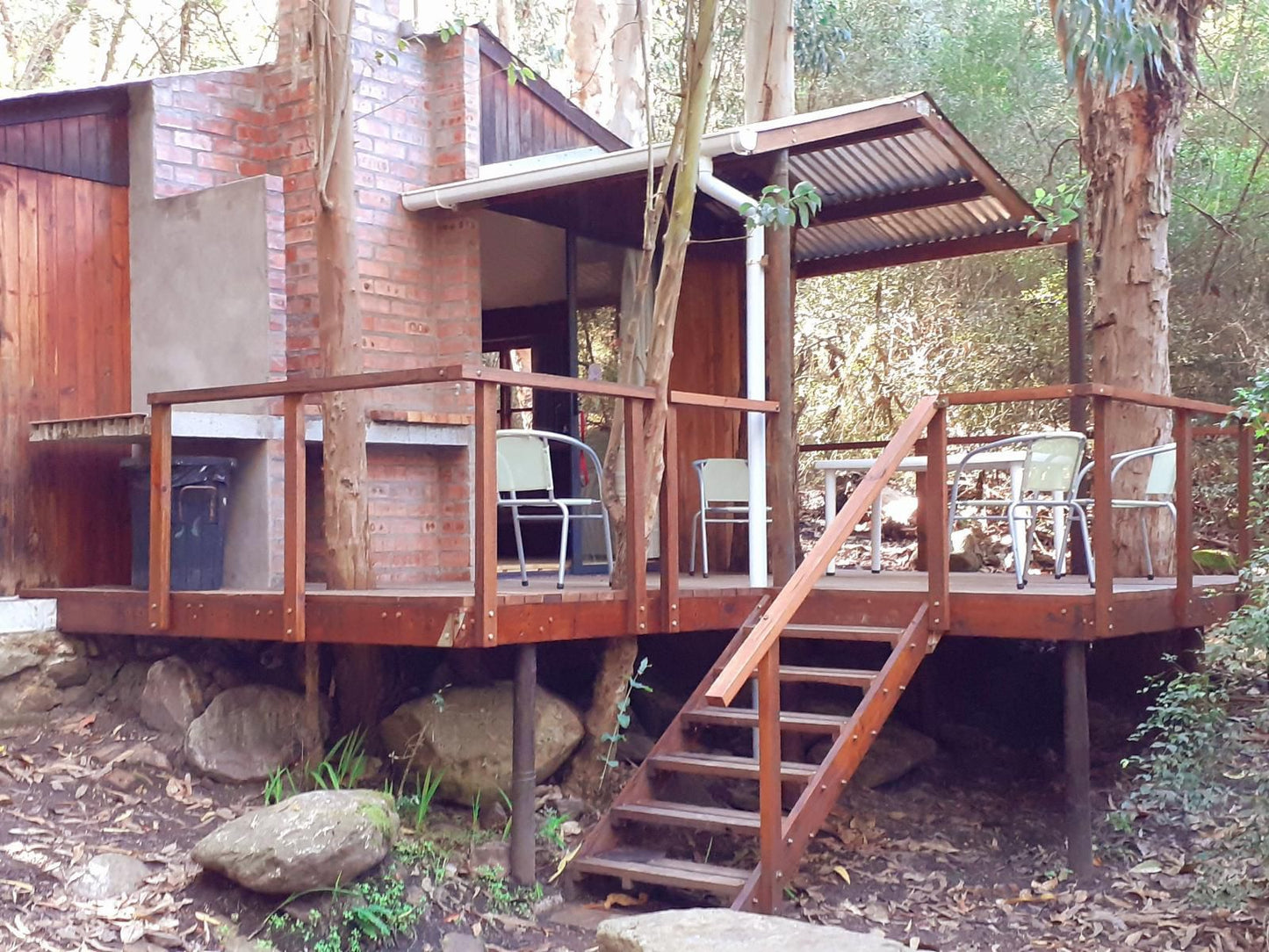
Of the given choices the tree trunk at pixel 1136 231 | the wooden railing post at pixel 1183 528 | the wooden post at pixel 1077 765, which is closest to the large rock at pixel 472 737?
the wooden post at pixel 1077 765

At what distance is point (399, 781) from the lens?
→ 20.4ft

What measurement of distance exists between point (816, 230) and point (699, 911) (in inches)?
221

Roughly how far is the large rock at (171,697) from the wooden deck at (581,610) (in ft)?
1.05

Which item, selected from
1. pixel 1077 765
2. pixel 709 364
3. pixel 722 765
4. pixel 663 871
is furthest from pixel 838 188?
pixel 663 871

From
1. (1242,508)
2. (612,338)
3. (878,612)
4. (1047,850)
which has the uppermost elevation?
(612,338)

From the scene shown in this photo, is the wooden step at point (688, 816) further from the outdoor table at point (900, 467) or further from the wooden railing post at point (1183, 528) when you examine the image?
the wooden railing post at point (1183, 528)

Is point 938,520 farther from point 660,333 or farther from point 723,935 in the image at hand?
point 723,935

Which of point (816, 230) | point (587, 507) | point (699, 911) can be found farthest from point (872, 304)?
point (699, 911)

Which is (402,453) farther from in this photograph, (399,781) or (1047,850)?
(1047,850)

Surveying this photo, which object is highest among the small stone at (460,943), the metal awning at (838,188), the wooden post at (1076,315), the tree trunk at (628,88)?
the tree trunk at (628,88)

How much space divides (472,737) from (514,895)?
0.84 metres

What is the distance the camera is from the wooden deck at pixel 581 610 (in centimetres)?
548

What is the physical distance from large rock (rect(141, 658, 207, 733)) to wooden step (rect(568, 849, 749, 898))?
2.03m

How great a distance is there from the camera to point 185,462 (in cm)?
655
